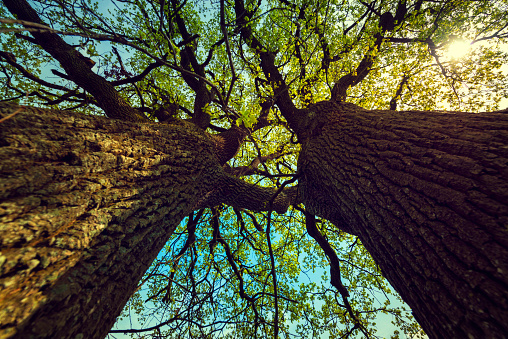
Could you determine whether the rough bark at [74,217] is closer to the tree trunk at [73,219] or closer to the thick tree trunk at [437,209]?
the tree trunk at [73,219]

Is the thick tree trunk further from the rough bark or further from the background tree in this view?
the rough bark

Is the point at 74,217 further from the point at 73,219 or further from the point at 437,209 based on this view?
the point at 437,209

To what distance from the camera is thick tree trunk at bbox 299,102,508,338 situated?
39.1 inches

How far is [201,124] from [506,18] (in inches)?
323

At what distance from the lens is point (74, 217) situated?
1.30 metres

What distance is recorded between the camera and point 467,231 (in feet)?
3.68

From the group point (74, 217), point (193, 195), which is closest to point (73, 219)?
point (74, 217)

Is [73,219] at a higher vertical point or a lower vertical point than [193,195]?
lower

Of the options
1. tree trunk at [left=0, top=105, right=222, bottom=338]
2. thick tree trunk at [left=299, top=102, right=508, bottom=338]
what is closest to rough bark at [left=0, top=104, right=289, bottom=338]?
tree trunk at [left=0, top=105, right=222, bottom=338]

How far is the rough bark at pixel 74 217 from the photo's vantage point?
3.15 feet

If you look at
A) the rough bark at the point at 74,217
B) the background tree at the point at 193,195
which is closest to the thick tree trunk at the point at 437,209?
the background tree at the point at 193,195

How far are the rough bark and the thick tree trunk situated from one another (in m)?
2.22

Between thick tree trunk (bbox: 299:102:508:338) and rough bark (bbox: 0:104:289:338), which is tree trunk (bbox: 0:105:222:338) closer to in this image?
rough bark (bbox: 0:104:289:338)

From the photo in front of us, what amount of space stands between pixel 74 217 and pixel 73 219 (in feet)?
0.05
